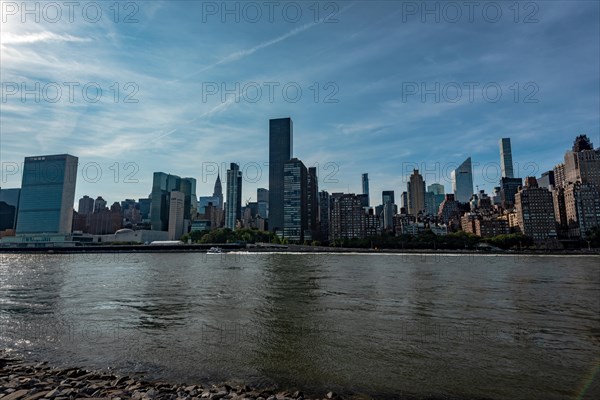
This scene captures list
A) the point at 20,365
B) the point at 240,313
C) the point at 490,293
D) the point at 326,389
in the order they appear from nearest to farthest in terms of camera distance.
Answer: the point at 326,389, the point at 20,365, the point at 240,313, the point at 490,293

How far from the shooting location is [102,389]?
12.2 meters

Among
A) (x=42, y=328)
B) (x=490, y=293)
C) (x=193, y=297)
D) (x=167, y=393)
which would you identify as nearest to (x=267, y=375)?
(x=167, y=393)

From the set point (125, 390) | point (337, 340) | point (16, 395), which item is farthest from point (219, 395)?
point (337, 340)

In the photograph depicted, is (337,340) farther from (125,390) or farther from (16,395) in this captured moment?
(16,395)

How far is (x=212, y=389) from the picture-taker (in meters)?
12.6

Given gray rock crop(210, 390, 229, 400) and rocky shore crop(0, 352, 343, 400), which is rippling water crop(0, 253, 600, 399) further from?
gray rock crop(210, 390, 229, 400)

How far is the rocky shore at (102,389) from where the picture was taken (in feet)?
37.9

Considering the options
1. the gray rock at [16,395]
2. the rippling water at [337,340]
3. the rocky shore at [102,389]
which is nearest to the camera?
the gray rock at [16,395]

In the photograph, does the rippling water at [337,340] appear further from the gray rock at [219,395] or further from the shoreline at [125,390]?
the gray rock at [219,395]

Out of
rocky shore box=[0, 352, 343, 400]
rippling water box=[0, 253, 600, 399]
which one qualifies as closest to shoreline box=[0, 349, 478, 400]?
rocky shore box=[0, 352, 343, 400]

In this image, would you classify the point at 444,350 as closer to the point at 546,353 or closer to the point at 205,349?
the point at 546,353

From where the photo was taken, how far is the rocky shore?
1155 centimetres

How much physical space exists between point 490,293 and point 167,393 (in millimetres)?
35942

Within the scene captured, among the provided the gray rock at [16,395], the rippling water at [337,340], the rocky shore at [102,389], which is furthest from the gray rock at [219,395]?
the gray rock at [16,395]
